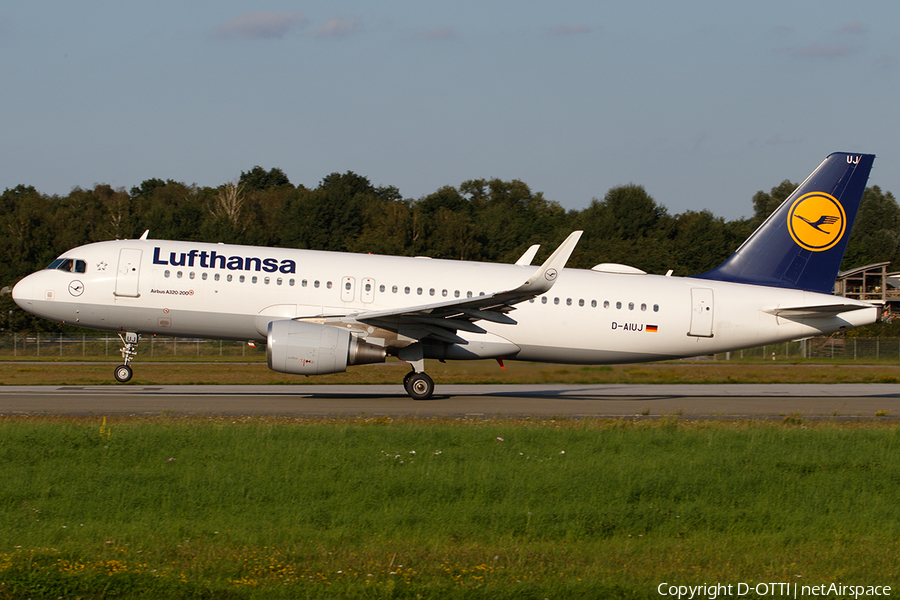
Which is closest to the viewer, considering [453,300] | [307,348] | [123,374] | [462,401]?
[307,348]

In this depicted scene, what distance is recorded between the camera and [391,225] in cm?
8062

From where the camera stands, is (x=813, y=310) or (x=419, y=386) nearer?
(x=419, y=386)

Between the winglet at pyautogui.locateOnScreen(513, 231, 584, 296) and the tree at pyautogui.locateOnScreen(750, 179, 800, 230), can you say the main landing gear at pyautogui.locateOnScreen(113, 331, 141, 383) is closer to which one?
the winglet at pyautogui.locateOnScreen(513, 231, 584, 296)

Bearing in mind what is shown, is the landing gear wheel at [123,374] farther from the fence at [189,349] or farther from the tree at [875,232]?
the tree at [875,232]

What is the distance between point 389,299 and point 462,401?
3.25 m

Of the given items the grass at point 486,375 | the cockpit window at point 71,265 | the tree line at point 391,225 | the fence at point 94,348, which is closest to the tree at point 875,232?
the tree line at point 391,225

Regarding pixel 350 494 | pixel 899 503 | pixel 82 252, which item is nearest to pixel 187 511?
pixel 350 494

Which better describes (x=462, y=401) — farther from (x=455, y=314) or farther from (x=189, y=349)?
(x=189, y=349)

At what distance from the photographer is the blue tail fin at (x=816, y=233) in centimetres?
2284

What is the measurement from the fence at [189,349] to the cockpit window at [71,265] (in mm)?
25131

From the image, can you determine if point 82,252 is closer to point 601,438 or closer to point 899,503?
point 601,438

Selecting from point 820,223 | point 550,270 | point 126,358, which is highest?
point 820,223

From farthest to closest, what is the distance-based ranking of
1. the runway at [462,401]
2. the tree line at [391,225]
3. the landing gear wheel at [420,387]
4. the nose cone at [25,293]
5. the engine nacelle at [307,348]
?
the tree line at [391,225] < the nose cone at [25,293] < the landing gear wheel at [420,387] < the engine nacelle at [307,348] < the runway at [462,401]

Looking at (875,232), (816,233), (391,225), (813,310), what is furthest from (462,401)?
(875,232)
